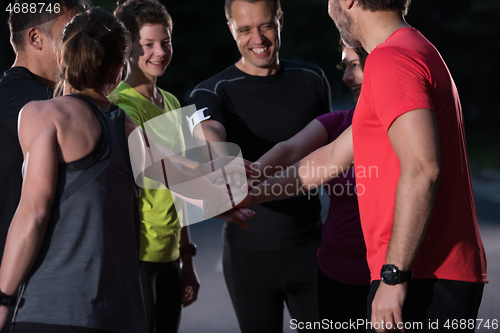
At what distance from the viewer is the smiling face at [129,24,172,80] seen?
3.48 meters

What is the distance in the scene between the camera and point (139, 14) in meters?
3.44

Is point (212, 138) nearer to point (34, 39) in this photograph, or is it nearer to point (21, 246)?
point (34, 39)

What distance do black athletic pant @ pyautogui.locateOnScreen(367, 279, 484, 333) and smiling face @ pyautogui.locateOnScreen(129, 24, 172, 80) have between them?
2341 millimetres

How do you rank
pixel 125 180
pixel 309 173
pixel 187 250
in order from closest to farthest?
pixel 125 180 → pixel 309 173 → pixel 187 250

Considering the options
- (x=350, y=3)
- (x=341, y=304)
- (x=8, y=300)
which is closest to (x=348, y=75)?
(x=350, y=3)

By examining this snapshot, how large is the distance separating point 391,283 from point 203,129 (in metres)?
1.73

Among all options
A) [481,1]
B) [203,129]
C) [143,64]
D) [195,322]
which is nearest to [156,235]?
[203,129]

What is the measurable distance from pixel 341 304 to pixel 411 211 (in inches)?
45.5

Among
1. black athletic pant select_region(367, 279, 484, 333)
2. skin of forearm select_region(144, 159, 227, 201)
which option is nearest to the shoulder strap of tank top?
skin of forearm select_region(144, 159, 227, 201)

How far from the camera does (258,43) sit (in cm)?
333

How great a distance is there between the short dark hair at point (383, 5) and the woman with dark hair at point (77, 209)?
95 centimetres

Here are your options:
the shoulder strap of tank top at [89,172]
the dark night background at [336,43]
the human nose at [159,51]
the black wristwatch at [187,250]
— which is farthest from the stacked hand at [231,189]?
the dark night background at [336,43]

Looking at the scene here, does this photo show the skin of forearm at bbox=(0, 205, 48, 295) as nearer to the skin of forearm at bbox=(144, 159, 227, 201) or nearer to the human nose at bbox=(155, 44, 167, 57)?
the skin of forearm at bbox=(144, 159, 227, 201)

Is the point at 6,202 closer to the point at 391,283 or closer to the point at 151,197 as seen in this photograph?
the point at 151,197
